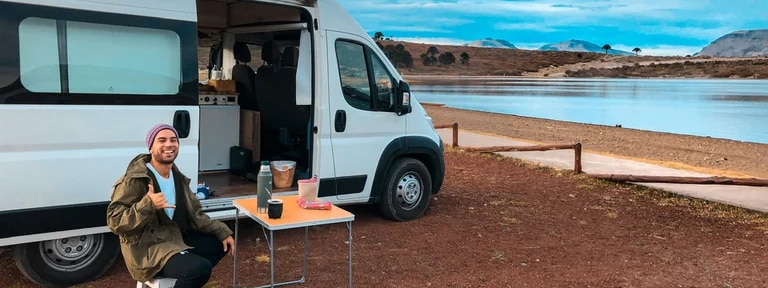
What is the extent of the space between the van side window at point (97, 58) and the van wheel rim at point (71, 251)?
1.12m

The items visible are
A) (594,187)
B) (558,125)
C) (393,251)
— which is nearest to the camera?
(393,251)

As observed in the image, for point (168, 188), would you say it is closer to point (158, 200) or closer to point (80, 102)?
point (158, 200)

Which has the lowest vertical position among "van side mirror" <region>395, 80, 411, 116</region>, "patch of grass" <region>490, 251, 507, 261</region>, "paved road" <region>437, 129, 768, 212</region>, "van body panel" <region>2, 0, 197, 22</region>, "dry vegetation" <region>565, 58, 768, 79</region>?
"patch of grass" <region>490, 251, 507, 261</region>

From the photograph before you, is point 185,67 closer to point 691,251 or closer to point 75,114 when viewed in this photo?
point 75,114

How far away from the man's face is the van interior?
2.78m

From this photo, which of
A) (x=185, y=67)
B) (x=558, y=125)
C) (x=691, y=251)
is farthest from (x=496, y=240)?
(x=558, y=125)

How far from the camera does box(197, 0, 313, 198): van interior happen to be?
22.2 ft

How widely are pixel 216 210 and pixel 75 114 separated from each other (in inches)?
59.9

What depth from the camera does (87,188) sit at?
4.75 metres

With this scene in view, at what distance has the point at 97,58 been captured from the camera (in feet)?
15.7

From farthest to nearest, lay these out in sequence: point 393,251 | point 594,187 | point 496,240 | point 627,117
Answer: point 627,117 < point 594,187 < point 496,240 < point 393,251

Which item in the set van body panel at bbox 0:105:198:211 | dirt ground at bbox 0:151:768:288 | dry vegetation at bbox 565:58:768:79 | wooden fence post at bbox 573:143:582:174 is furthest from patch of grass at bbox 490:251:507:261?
dry vegetation at bbox 565:58:768:79

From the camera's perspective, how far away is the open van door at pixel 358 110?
631cm

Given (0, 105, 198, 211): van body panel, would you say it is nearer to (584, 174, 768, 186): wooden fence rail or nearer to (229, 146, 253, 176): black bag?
(229, 146, 253, 176): black bag
